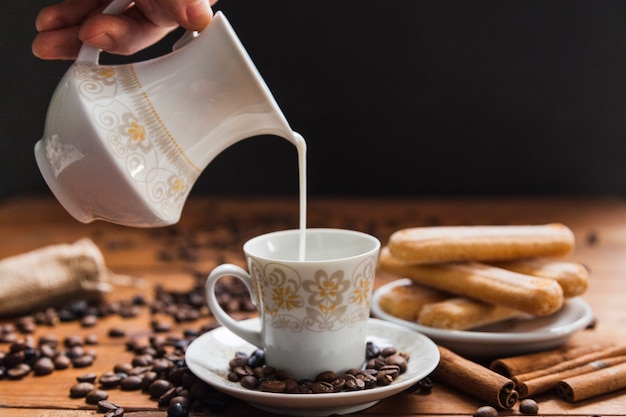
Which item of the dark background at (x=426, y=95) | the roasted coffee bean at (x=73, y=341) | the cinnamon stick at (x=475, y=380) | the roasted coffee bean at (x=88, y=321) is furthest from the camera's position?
the dark background at (x=426, y=95)

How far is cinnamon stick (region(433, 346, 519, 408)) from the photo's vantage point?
3.95 ft

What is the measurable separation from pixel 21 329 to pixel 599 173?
269cm

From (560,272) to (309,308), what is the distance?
59cm

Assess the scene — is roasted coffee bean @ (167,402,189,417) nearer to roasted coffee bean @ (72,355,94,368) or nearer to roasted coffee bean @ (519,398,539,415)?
roasted coffee bean @ (72,355,94,368)

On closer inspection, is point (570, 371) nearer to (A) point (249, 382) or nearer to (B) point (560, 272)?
(B) point (560, 272)

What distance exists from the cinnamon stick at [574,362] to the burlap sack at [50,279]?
106 cm

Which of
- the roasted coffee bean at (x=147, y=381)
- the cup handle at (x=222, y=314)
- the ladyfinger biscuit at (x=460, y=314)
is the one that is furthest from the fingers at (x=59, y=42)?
the ladyfinger biscuit at (x=460, y=314)

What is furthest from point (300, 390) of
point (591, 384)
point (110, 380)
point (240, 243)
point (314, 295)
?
point (240, 243)

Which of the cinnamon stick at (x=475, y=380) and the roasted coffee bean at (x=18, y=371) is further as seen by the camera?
the roasted coffee bean at (x=18, y=371)

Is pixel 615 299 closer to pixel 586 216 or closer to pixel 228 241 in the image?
pixel 586 216

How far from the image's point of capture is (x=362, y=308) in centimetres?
122

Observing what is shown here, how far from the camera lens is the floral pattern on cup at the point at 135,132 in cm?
111

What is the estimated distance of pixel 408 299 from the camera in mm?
1505

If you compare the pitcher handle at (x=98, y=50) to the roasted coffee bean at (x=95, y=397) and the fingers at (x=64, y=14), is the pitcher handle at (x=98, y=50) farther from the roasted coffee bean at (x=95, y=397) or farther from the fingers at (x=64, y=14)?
the roasted coffee bean at (x=95, y=397)
